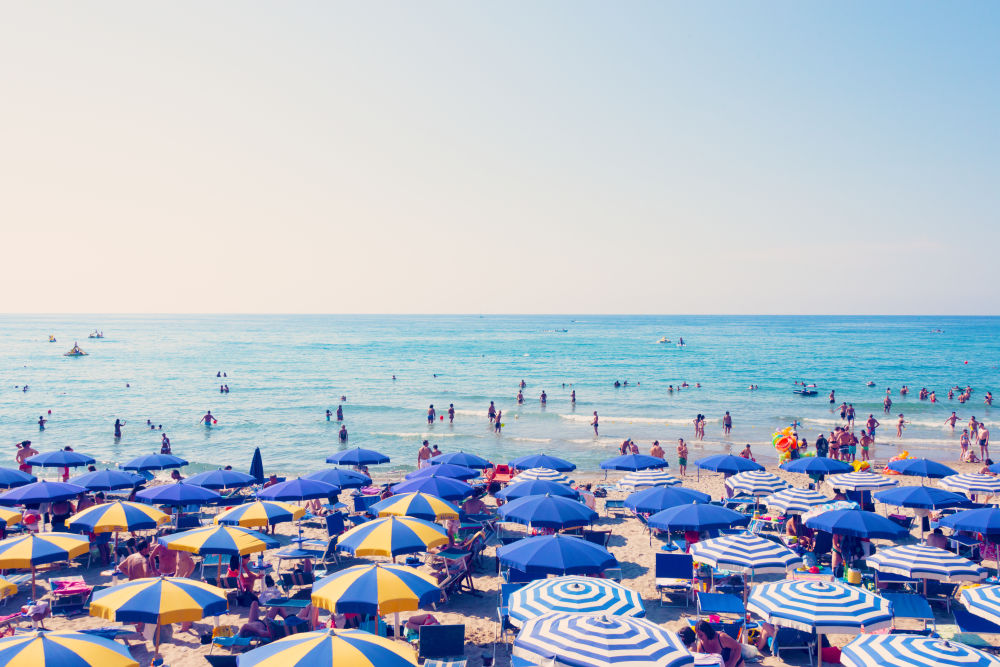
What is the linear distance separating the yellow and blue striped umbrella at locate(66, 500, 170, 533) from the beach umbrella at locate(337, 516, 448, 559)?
15.1 feet

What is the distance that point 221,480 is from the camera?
1738 centimetres

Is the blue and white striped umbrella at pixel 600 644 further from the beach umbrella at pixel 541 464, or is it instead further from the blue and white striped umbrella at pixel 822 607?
the beach umbrella at pixel 541 464

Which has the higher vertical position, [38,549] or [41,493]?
[38,549]

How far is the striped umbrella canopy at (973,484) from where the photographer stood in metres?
15.9

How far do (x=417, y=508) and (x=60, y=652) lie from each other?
719 cm

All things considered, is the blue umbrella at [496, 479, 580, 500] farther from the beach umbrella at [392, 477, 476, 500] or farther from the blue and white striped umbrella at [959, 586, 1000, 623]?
the blue and white striped umbrella at [959, 586, 1000, 623]

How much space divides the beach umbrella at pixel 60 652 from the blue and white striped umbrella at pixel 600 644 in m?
4.22

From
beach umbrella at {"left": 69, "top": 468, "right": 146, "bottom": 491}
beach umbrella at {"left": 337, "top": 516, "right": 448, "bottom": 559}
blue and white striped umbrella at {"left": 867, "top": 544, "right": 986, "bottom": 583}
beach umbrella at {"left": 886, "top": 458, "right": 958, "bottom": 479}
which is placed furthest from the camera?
beach umbrella at {"left": 886, "top": 458, "right": 958, "bottom": 479}

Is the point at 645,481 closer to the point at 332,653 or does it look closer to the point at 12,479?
the point at 332,653

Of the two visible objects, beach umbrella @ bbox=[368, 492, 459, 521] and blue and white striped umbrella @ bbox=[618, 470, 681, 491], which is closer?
beach umbrella @ bbox=[368, 492, 459, 521]

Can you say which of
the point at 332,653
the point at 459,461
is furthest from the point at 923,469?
the point at 332,653

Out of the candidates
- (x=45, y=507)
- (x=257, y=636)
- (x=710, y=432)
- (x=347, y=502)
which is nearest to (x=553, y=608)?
(x=257, y=636)

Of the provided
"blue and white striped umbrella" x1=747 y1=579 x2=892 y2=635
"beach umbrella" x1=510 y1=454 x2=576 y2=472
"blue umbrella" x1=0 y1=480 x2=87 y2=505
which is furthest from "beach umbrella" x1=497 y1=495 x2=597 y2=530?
"blue umbrella" x1=0 y1=480 x2=87 y2=505

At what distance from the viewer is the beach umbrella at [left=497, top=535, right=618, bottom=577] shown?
33.1ft
